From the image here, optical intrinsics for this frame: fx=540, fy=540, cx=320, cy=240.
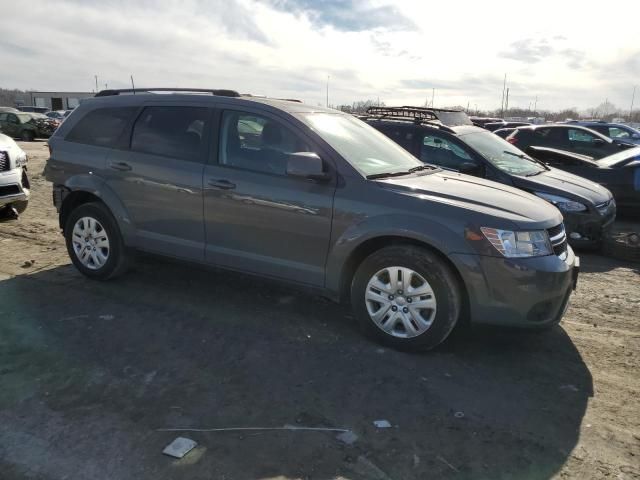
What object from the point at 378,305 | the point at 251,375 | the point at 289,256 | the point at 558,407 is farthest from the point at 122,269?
the point at 558,407

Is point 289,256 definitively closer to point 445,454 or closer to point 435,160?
point 445,454

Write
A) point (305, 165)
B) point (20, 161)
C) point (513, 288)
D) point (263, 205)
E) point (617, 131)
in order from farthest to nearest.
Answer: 1. point (617, 131)
2. point (20, 161)
3. point (263, 205)
4. point (305, 165)
5. point (513, 288)

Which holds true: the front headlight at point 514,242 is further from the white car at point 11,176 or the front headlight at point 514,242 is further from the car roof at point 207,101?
the white car at point 11,176

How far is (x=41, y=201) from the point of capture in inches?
372

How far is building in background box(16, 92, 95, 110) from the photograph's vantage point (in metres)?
67.1

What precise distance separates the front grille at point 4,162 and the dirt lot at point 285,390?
9.16ft

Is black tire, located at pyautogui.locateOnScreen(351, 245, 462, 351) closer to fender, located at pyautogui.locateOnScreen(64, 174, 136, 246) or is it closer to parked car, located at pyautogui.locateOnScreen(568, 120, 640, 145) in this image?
fender, located at pyautogui.locateOnScreen(64, 174, 136, 246)

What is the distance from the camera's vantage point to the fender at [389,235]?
3719 millimetres

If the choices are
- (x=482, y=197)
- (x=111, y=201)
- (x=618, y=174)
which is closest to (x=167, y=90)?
(x=111, y=201)

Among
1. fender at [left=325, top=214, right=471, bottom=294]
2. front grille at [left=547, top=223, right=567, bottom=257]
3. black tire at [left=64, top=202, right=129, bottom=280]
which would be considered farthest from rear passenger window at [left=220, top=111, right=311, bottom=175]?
front grille at [left=547, top=223, right=567, bottom=257]

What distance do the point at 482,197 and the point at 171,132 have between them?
2.77 m

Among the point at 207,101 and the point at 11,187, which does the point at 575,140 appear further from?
the point at 11,187

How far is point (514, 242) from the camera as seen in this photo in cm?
368

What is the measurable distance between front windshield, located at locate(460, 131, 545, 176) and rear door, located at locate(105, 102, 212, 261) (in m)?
3.83
